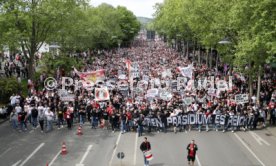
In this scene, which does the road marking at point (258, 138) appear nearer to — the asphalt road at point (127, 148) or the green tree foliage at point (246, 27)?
the asphalt road at point (127, 148)

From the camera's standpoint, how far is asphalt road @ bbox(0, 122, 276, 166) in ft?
66.9

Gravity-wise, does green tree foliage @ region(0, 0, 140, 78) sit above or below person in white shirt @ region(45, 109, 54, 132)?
above

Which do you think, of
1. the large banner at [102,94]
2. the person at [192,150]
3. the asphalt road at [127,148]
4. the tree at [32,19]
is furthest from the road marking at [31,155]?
the tree at [32,19]

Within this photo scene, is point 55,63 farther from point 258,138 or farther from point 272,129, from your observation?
point 258,138

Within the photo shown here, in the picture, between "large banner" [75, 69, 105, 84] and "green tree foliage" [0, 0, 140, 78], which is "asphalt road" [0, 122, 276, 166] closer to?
"large banner" [75, 69, 105, 84]

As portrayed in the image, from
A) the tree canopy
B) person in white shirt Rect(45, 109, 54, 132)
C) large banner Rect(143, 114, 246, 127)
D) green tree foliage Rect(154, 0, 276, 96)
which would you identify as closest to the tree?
person in white shirt Rect(45, 109, 54, 132)

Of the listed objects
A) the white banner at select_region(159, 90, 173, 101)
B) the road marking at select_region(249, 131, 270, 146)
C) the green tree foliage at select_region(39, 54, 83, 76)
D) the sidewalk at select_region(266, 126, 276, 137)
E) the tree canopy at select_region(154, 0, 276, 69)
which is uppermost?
the tree canopy at select_region(154, 0, 276, 69)

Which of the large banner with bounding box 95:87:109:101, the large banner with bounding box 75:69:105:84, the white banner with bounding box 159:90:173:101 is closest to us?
the large banner with bounding box 95:87:109:101

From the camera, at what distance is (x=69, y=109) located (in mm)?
26922

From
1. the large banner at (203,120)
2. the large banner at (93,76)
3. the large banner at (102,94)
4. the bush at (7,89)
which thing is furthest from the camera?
the bush at (7,89)

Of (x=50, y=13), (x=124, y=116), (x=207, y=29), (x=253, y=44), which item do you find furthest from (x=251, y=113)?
(x=50, y=13)

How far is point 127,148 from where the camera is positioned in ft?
74.3

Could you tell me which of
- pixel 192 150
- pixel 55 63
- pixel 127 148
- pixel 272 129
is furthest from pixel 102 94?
pixel 55 63

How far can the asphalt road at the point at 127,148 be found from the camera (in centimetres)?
2041
